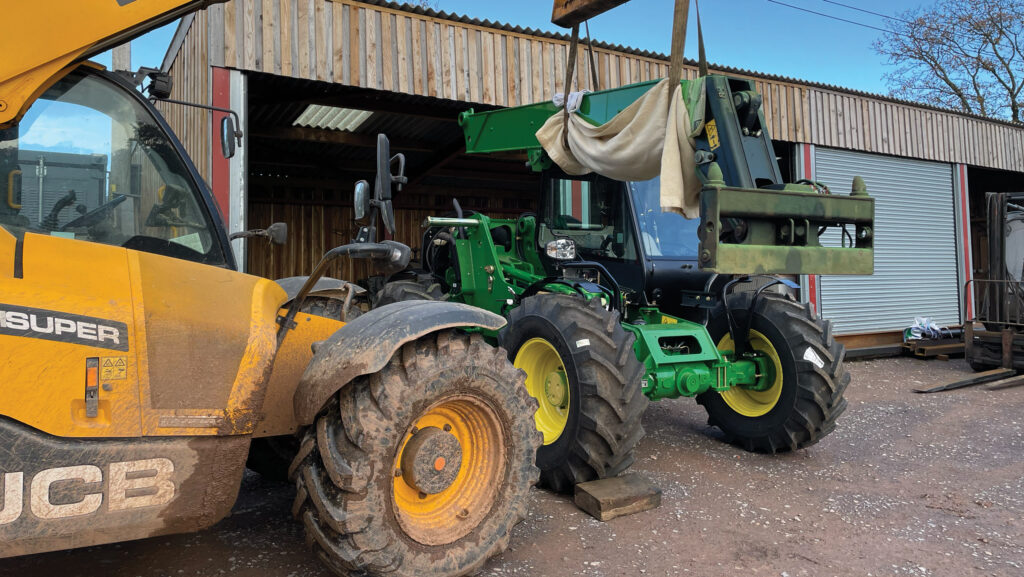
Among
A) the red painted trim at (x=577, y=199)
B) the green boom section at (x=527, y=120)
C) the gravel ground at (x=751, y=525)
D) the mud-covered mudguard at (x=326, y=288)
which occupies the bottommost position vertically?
the gravel ground at (x=751, y=525)

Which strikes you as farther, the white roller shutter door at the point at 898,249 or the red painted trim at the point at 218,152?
the white roller shutter door at the point at 898,249

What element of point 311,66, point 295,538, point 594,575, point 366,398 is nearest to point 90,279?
point 366,398

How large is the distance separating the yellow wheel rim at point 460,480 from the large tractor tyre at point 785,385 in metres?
2.96

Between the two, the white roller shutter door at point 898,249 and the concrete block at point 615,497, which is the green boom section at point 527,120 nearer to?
the concrete block at point 615,497

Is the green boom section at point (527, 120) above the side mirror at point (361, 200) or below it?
above

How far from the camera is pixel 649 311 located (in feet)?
18.4

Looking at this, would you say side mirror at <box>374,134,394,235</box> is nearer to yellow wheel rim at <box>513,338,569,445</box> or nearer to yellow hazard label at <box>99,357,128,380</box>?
yellow hazard label at <box>99,357,128,380</box>

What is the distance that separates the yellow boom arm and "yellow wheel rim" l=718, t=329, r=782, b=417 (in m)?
4.75

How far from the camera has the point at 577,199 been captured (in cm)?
577

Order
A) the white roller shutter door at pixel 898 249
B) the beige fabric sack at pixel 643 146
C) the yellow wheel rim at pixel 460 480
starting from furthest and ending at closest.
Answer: the white roller shutter door at pixel 898 249
the beige fabric sack at pixel 643 146
the yellow wheel rim at pixel 460 480

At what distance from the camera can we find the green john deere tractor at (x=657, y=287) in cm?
408

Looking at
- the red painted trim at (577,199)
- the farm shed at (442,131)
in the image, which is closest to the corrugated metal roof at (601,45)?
the farm shed at (442,131)

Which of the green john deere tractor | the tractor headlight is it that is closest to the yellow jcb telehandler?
the green john deere tractor

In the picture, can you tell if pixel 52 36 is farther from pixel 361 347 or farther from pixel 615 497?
pixel 615 497
